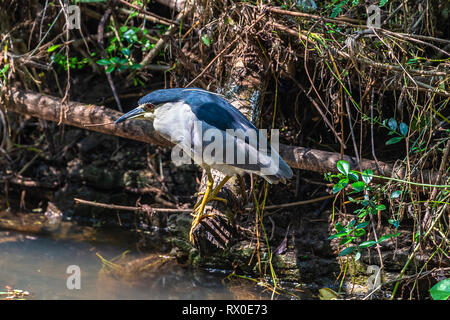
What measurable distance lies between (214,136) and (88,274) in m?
1.40

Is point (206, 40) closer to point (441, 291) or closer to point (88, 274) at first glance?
point (88, 274)

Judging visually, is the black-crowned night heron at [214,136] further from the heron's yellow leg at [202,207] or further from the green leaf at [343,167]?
the green leaf at [343,167]

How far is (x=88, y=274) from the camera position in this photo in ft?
10.2

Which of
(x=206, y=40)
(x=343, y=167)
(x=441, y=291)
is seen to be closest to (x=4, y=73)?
(x=206, y=40)

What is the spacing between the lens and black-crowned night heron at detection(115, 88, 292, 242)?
237cm

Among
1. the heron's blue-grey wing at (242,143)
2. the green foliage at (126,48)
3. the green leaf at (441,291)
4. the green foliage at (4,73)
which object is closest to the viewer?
the green leaf at (441,291)

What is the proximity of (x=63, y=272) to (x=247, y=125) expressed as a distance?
159 centimetres

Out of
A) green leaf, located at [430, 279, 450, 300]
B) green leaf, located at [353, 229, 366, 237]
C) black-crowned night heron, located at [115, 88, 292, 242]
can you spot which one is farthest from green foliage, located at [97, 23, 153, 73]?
green leaf, located at [430, 279, 450, 300]

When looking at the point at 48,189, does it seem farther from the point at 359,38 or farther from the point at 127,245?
the point at 359,38

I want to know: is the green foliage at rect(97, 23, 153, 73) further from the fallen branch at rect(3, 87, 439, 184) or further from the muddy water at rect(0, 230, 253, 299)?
the muddy water at rect(0, 230, 253, 299)

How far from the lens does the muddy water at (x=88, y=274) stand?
2.88 m

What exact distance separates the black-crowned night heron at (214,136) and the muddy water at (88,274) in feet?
2.57

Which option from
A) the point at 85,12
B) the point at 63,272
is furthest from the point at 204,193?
the point at 85,12

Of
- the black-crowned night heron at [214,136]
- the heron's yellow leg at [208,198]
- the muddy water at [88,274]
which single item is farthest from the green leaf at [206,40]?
the muddy water at [88,274]
